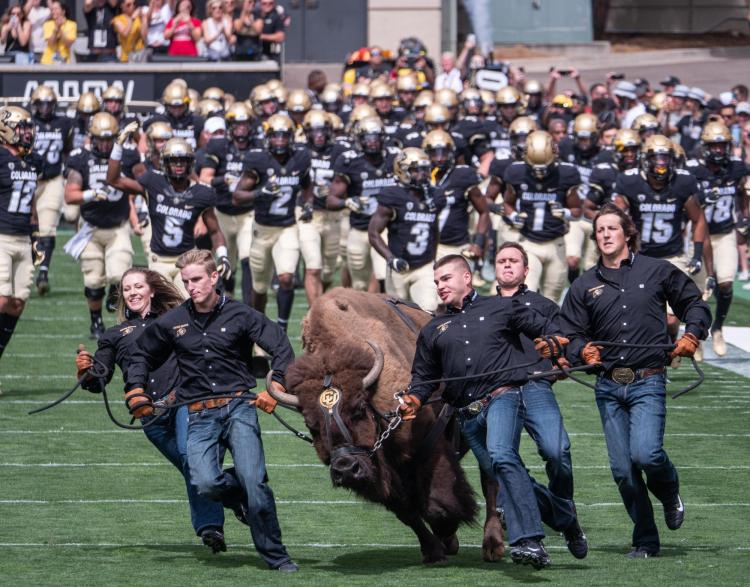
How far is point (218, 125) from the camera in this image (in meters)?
18.8

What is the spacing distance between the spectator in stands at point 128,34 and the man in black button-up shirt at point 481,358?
1782cm

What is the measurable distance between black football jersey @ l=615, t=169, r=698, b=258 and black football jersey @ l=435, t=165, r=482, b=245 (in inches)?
52.4

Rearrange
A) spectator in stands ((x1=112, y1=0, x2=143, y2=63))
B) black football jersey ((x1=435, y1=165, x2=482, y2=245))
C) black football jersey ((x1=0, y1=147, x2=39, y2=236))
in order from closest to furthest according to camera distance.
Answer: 1. black football jersey ((x1=0, y1=147, x2=39, y2=236))
2. black football jersey ((x1=435, y1=165, x2=482, y2=245))
3. spectator in stands ((x1=112, y1=0, x2=143, y2=63))

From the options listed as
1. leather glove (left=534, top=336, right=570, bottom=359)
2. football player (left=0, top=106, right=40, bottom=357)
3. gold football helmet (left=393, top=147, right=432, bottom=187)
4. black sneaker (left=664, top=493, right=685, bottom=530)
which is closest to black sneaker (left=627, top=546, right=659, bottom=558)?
black sneaker (left=664, top=493, right=685, bottom=530)

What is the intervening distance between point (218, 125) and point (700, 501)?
9.60m

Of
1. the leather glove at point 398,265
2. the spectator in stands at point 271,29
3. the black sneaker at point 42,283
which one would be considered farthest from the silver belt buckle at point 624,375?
the spectator in stands at point 271,29

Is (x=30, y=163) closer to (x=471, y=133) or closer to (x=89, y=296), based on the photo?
(x=89, y=296)

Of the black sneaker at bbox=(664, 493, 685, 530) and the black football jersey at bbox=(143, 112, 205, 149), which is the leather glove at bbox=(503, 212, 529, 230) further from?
the black sneaker at bbox=(664, 493, 685, 530)

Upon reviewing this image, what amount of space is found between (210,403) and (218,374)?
147 mm

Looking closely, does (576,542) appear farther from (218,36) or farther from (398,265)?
(218,36)

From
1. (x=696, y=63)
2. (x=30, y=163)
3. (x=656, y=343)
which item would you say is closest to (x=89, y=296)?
(x=30, y=163)

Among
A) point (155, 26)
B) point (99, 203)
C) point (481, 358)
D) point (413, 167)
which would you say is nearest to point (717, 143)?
point (413, 167)

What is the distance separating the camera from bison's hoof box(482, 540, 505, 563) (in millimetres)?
8750

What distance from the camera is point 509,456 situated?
816cm
